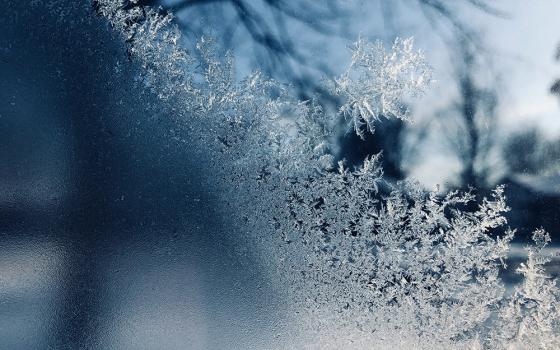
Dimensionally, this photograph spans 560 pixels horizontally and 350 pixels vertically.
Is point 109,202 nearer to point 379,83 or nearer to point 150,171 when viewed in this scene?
point 150,171

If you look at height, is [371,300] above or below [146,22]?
below

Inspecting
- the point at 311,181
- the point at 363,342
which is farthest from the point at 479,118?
the point at 363,342

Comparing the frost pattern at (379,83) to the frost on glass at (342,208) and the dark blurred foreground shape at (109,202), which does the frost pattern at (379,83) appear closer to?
the frost on glass at (342,208)

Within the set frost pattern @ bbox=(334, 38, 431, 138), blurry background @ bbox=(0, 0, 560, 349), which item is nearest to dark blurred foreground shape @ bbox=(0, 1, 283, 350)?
blurry background @ bbox=(0, 0, 560, 349)

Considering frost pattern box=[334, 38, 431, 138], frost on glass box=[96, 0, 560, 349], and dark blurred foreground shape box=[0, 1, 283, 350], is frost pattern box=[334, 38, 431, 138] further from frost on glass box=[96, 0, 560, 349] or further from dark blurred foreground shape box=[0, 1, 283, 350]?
dark blurred foreground shape box=[0, 1, 283, 350]

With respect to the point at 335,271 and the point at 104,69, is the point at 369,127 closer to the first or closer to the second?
the point at 335,271

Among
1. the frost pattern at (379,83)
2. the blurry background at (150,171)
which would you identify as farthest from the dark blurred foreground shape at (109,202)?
the frost pattern at (379,83)

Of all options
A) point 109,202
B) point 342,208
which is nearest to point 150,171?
point 109,202
